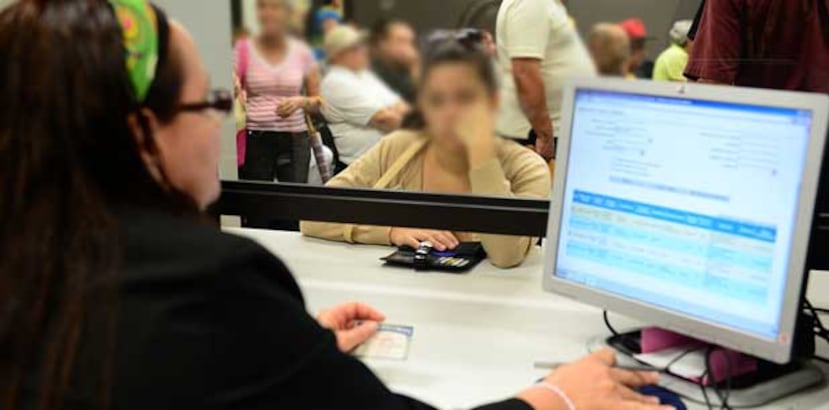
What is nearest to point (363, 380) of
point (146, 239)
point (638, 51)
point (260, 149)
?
point (146, 239)

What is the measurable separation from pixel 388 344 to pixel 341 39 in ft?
2.95

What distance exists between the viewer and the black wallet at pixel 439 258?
1594 millimetres

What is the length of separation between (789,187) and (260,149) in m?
1.22

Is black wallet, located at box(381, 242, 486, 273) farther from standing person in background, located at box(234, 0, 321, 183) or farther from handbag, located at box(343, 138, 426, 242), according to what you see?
standing person in background, located at box(234, 0, 321, 183)

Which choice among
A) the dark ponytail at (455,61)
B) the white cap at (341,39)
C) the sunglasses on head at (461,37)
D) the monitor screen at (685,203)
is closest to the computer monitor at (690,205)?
the monitor screen at (685,203)

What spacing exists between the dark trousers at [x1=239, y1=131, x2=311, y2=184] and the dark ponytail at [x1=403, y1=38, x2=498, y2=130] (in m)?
0.26

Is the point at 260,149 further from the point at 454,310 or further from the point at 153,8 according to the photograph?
the point at 153,8

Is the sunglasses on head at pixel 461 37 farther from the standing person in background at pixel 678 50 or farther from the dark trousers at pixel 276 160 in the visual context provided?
the standing person in background at pixel 678 50

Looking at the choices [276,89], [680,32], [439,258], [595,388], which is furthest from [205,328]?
[680,32]

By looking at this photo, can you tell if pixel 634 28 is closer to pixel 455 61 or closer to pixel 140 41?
pixel 455 61

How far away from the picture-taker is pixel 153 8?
81 cm

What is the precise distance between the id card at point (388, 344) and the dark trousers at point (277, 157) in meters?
0.52

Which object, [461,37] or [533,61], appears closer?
[461,37]

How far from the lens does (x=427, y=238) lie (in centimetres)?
168
